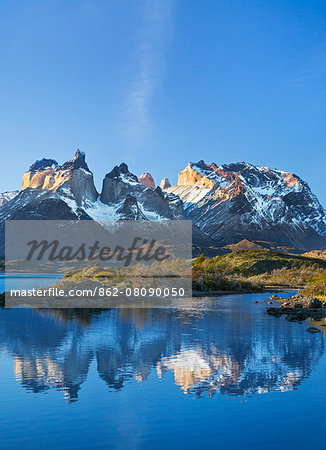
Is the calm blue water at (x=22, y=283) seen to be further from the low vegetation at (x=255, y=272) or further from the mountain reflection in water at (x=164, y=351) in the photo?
the low vegetation at (x=255, y=272)

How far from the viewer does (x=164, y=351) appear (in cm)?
3150

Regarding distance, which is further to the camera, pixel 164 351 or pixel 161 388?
pixel 164 351

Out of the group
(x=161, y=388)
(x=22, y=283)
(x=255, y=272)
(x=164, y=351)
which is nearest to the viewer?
(x=161, y=388)

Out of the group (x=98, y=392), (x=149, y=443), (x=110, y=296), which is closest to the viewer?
(x=149, y=443)

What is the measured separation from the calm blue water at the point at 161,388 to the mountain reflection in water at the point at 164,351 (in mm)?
72

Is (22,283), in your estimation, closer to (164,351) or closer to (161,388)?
(164,351)

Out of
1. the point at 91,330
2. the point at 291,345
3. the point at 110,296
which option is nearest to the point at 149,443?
the point at 291,345

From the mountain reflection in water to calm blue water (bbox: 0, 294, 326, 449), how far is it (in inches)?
2.8

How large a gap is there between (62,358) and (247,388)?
1223 centimetres

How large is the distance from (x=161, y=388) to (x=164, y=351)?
912 cm

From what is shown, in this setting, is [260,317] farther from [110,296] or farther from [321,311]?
[110,296]

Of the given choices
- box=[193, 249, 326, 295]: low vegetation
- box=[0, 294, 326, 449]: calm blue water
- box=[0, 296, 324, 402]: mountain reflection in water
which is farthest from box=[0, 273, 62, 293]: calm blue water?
box=[0, 294, 326, 449]: calm blue water

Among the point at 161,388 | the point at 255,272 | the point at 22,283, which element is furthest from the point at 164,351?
the point at 255,272

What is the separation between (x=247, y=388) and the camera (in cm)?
2262
